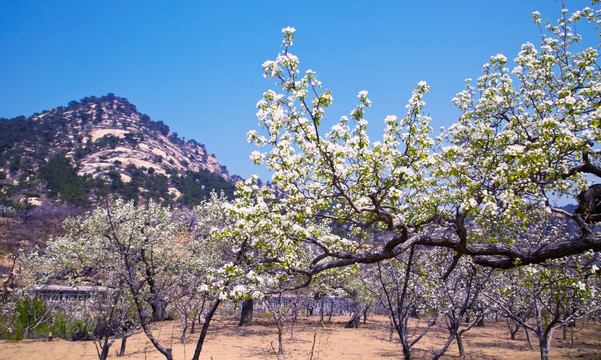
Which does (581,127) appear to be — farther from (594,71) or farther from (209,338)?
(209,338)

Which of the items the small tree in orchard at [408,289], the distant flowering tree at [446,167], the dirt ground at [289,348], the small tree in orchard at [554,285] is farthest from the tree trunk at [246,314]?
the distant flowering tree at [446,167]

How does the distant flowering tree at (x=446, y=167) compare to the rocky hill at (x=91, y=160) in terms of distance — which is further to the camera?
the rocky hill at (x=91, y=160)

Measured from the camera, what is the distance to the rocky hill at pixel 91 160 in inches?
2951

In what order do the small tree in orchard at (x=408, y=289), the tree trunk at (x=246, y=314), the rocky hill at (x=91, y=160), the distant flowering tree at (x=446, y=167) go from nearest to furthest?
the distant flowering tree at (x=446, y=167) < the small tree in orchard at (x=408, y=289) < the tree trunk at (x=246, y=314) < the rocky hill at (x=91, y=160)

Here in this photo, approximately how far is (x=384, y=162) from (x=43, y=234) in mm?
62755

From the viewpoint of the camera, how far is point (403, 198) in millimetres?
8984

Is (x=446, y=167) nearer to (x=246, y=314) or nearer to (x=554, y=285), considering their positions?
(x=554, y=285)

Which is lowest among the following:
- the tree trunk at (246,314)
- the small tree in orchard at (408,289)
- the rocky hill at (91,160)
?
the tree trunk at (246,314)

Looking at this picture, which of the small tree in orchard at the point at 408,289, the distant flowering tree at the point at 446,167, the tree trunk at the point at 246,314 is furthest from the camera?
the tree trunk at the point at 246,314

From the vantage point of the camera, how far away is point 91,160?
343ft

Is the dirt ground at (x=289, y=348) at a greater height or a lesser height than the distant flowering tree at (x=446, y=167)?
lesser

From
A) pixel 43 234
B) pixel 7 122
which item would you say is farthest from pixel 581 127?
pixel 7 122

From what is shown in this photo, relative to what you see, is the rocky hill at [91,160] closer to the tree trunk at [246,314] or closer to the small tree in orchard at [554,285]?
the tree trunk at [246,314]

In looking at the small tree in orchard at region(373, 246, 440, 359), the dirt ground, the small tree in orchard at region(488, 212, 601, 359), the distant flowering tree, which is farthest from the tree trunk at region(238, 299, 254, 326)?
the distant flowering tree
